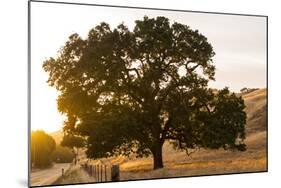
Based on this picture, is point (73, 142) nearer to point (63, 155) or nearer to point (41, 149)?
point (63, 155)

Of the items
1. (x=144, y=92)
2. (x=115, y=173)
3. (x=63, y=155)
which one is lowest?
(x=115, y=173)

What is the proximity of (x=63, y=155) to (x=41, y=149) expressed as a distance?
138mm

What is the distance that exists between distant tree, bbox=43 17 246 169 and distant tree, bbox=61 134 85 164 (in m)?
0.04

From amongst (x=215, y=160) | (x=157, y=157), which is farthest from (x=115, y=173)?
(x=215, y=160)

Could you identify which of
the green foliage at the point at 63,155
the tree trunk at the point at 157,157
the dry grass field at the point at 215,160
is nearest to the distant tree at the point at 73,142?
the green foliage at the point at 63,155

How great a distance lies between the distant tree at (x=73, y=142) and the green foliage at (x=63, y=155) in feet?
0.08

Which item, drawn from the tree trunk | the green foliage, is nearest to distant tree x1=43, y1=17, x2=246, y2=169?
the tree trunk

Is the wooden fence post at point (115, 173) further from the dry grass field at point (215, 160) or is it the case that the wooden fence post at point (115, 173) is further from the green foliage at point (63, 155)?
the green foliage at point (63, 155)

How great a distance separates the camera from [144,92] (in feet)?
10.0

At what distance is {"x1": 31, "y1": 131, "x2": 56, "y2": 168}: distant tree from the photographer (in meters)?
2.79

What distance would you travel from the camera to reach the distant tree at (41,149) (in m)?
2.79

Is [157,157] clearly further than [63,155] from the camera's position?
Yes
